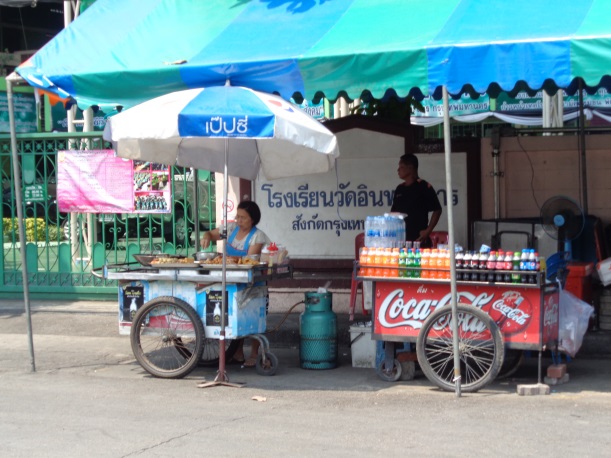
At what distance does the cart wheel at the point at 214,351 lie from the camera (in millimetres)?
9133

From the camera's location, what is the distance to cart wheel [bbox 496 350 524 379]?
821 centimetres

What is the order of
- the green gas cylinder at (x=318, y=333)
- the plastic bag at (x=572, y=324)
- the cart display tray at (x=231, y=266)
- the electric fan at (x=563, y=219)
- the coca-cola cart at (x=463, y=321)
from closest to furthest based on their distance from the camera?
1. the coca-cola cart at (x=463, y=321)
2. the plastic bag at (x=572, y=324)
3. the cart display tray at (x=231, y=266)
4. the green gas cylinder at (x=318, y=333)
5. the electric fan at (x=563, y=219)

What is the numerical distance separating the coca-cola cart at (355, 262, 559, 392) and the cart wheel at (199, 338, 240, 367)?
1633 mm

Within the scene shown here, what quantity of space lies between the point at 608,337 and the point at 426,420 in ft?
10.3

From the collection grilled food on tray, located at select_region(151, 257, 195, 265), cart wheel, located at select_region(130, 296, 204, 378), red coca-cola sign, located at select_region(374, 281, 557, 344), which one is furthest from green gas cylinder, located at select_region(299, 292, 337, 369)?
grilled food on tray, located at select_region(151, 257, 195, 265)

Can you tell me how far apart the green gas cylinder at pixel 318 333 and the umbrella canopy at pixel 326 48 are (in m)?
1.98

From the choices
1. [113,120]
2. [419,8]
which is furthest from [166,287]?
[419,8]

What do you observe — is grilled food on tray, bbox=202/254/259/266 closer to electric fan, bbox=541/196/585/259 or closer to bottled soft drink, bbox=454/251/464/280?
bottled soft drink, bbox=454/251/464/280

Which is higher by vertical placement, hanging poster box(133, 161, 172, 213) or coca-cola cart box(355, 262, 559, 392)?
hanging poster box(133, 161, 172, 213)

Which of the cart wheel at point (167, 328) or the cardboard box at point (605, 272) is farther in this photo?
the cardboard box at point (605, 272)

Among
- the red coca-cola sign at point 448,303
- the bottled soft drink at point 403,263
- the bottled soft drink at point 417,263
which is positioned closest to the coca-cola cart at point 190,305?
the red coca-cola sign at point 448,303

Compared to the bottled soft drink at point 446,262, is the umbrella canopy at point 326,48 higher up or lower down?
higher up

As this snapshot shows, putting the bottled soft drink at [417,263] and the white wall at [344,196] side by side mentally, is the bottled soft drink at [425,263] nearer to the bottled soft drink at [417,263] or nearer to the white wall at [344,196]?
the bottled soft drink at [417,263]

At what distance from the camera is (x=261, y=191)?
1120cm
